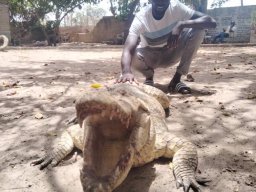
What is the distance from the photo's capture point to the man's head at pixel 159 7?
4305 mm

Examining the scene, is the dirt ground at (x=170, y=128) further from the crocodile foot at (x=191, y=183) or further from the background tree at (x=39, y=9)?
the background tree at (x=39, y=9)

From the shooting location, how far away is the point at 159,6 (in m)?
4.32

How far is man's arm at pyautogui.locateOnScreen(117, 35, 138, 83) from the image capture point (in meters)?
3.73

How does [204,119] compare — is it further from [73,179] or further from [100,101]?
[100,101]

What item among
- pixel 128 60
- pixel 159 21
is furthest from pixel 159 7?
pixel 128 60

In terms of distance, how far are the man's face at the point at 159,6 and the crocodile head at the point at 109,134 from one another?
2450 mm

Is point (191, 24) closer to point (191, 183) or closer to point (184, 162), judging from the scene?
point (184, 162)

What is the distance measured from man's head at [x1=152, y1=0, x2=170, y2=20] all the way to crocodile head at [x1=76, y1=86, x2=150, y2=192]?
2.45m

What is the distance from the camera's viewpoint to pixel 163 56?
4.93 metres

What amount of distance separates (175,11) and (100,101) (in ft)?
10.1

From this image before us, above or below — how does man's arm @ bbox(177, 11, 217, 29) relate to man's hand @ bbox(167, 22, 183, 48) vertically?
above

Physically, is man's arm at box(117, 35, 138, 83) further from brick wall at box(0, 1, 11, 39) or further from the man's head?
brick wall at box(0, 1, 11, 39)

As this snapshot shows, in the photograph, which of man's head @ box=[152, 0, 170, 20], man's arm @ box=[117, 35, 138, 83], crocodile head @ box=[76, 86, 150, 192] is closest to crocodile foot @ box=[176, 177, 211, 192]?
crocodile head @ box=[76, 86, 150, 192]

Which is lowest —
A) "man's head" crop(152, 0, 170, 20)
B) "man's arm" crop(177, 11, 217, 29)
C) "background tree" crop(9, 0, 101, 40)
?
"man's arm" crop(177, 11, 217, 29)
